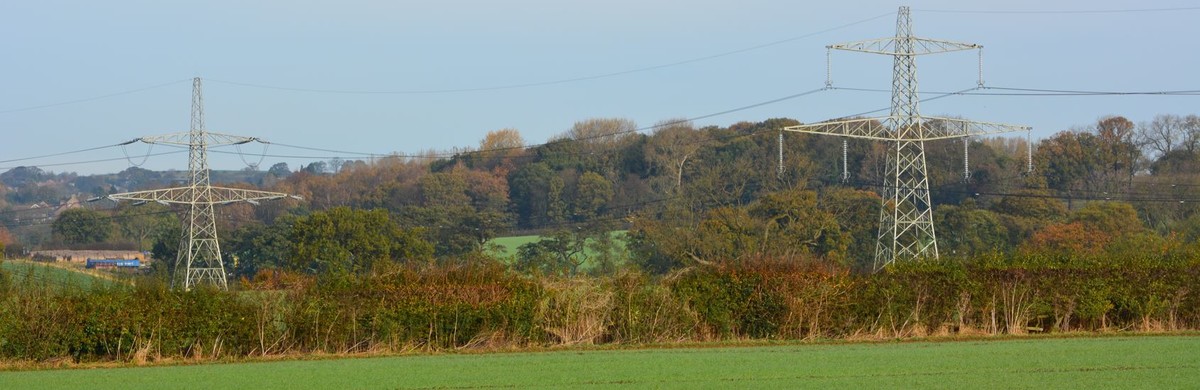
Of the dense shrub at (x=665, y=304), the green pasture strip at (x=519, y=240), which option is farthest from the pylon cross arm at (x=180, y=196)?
the dense shrub at (x=665, y=304)

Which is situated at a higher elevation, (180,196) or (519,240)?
(180,196)

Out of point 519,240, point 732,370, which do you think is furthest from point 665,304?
point 519,240

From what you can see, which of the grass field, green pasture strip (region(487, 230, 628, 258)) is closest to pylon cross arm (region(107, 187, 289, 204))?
green pasture strip (region(487, 230, 628, 258))

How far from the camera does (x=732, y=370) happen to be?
18109mm

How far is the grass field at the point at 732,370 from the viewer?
53.9 feet

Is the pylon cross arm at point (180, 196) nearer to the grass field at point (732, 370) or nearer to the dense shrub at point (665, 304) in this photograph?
the dense shrub at point (665, 304)

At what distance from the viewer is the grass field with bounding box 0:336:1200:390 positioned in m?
16.4

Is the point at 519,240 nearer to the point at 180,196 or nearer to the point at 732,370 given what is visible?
the point at 180,196

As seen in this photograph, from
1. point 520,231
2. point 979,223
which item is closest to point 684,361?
point 979,223

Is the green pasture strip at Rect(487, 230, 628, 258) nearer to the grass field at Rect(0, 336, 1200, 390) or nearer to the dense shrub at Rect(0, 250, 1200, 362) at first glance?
the dense shrub at Rect(0, 250, 1200, 362)

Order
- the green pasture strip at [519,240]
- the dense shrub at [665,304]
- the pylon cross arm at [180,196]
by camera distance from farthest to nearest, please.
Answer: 1. the green pasture strip at [519,240]
2. the pylon cross arm at [180,196]
3. the dense shrub at [665,304]

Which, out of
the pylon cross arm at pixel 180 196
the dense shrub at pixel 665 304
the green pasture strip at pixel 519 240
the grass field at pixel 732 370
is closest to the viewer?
the grass field at pixel 732 370

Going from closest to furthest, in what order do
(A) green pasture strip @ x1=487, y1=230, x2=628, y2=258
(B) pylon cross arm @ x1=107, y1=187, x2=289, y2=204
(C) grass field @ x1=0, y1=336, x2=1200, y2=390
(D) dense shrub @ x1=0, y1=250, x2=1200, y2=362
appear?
1. (C) grass field @ x1=0, y1=336, x2=1200, y2=390
2. (D) dense shrub @ x1=0, y1=250, x2=1200, y2=362
3. (B) pylon cross arm @ x1=107, y1=187, x2=289, y2=204
4. (A) green pasture strip @ x1=487, y1=230, x2=628, y2=258

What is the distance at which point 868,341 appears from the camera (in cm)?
2342
